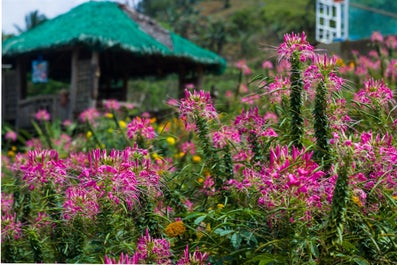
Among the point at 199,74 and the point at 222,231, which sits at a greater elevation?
the point at 199,74

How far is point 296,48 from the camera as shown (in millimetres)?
1265

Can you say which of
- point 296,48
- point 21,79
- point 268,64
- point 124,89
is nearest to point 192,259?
point 296,48

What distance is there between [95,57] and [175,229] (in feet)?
12.8

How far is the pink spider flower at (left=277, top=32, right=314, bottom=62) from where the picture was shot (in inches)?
49.6

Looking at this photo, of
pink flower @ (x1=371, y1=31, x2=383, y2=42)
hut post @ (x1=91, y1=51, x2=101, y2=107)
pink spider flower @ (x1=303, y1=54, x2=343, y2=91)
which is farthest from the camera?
hut post @ (x1=91, y1=51, x2=101, y2=107)

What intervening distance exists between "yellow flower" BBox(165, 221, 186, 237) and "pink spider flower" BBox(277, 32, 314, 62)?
1.40ft

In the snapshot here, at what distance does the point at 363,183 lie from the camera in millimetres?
1091

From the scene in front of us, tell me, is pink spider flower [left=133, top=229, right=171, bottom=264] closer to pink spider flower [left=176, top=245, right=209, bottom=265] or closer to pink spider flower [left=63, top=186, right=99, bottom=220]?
pink spider flower [left=176, top=245, right=209, bottom=265]

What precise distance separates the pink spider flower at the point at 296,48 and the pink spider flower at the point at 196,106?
195 mm

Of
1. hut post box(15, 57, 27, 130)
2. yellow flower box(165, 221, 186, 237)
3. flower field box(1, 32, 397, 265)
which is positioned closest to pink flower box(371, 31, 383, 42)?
flower field box(1, 32, 397, 265)

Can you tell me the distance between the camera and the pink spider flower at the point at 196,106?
133cm

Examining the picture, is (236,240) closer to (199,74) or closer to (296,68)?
(296,68)

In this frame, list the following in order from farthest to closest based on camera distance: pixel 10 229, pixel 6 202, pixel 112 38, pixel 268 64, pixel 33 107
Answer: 1. pixel 33 107
2. pixel 112 38
3. pixel 268 64
4. pixel 6 202
5. pixel 10 229

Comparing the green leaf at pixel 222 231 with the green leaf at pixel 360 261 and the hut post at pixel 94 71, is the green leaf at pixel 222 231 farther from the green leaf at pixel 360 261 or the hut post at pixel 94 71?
the hut post at pixel 94 71
